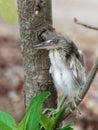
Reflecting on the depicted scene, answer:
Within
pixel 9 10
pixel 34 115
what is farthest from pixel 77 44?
pixel 34 115

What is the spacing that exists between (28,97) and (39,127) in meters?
0.13

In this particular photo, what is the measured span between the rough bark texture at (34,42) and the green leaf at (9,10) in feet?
0.08

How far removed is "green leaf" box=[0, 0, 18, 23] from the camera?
1.22 m

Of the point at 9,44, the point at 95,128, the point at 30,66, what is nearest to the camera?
the point at 30,66

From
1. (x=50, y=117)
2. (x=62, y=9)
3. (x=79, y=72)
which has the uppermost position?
(x=79, y=72)

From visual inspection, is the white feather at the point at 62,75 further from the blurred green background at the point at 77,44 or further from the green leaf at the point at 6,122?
the blurred green background at the point at 77,44

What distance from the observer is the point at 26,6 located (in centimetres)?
120

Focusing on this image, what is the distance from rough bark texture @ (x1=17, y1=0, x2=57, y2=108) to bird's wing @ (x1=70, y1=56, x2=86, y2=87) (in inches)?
4.0

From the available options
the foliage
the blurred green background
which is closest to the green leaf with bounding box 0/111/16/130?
the foliage

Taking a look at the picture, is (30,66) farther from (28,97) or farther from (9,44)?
(9,44)

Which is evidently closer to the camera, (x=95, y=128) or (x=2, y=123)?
(x=2, y=123)

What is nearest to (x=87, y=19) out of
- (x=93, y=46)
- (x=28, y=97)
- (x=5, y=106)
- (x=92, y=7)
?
(x=92, y=7)

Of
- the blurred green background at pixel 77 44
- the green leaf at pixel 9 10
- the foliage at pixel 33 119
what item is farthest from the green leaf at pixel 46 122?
the blurred green background at pixel 77 44

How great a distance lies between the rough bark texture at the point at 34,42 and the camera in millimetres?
1208
